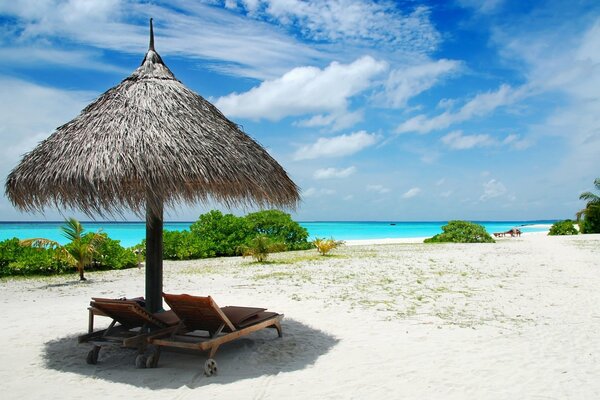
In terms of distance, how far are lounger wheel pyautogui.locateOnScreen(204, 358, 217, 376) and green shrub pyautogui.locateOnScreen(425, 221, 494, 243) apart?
2247 centimetres

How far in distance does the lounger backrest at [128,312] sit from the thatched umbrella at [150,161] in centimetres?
50

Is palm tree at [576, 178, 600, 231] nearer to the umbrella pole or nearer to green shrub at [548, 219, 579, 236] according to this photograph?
green shrub at [548, 219, 579, 236]

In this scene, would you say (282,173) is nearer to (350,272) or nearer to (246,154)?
(246,154)

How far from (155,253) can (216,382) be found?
188 centimetres

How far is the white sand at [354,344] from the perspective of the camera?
457 cm

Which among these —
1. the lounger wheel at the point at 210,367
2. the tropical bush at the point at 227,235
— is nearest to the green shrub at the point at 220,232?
the tropical bush at the point at 227,235

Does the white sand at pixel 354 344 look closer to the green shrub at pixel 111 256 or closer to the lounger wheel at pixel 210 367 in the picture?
the lounger wheel at pixel 210 367

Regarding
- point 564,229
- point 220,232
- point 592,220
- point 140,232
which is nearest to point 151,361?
point 220,232

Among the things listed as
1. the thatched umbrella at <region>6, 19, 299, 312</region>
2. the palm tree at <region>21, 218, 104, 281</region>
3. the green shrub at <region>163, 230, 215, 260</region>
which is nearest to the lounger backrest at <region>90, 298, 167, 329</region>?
the thatched umbrella at <region>6, 19, 299, 312</region>

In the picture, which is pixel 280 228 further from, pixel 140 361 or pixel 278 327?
pixel 140 361

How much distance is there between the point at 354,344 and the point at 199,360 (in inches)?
71.7

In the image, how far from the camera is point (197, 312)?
5.15 metres

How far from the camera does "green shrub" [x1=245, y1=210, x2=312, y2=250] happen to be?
20234mm

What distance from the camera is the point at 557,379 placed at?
470cm
